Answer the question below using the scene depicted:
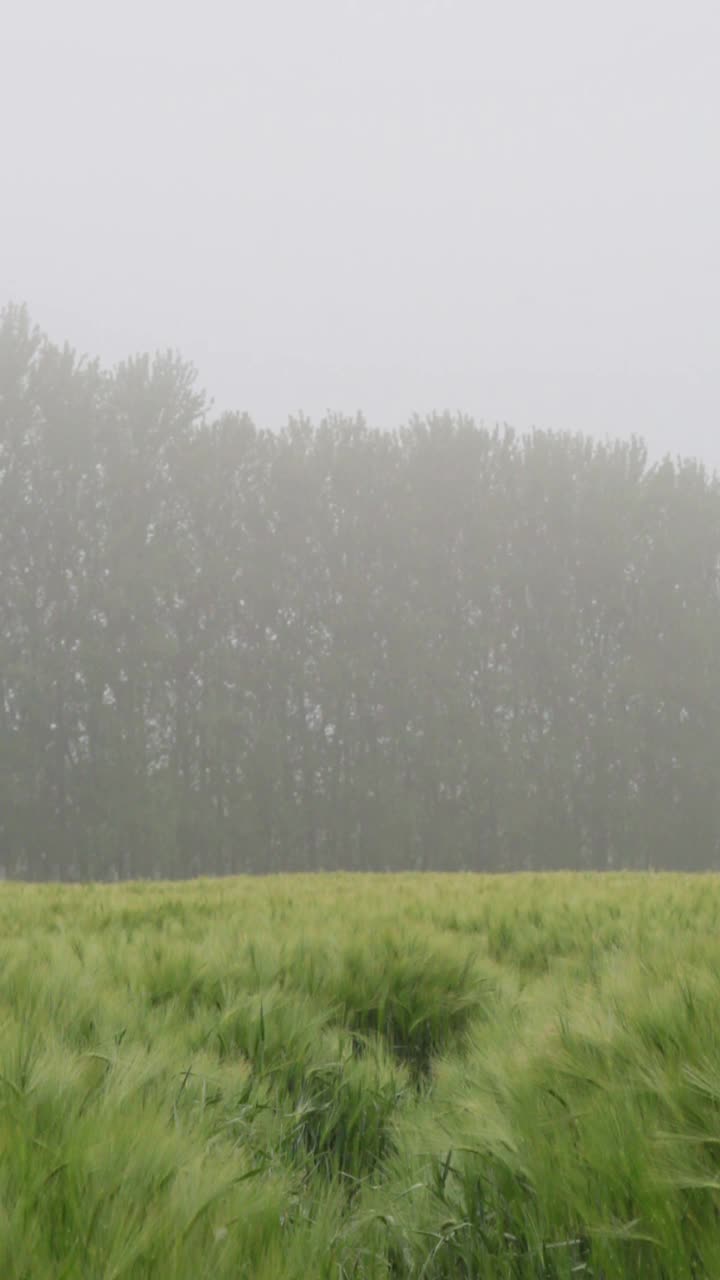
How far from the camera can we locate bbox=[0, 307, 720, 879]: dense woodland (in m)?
22.9

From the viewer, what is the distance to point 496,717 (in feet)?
86.6

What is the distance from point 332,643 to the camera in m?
26.0

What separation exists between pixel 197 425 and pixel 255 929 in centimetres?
2489

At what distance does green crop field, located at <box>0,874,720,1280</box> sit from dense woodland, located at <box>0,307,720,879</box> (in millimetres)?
20152

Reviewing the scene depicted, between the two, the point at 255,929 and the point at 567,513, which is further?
the point at 567,513

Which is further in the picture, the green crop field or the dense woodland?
the dense woodland

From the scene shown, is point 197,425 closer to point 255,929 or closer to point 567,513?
point 567,513

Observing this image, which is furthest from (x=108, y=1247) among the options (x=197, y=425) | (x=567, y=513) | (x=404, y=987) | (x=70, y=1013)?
(x=567, y=513)

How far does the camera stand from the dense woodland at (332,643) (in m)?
22.9

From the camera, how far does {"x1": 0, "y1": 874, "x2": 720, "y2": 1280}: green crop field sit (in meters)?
1.00

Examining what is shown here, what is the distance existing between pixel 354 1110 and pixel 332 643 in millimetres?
24148

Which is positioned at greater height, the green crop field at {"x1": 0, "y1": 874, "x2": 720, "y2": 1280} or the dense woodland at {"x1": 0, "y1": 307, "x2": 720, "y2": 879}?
the dense woodland at {"x1": 0, "y1": 307, "x2": 720, "y2": 879}

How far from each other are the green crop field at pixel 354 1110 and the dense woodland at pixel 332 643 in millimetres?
20152

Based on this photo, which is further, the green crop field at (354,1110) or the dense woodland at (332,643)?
the dense woodland at (332,643)
